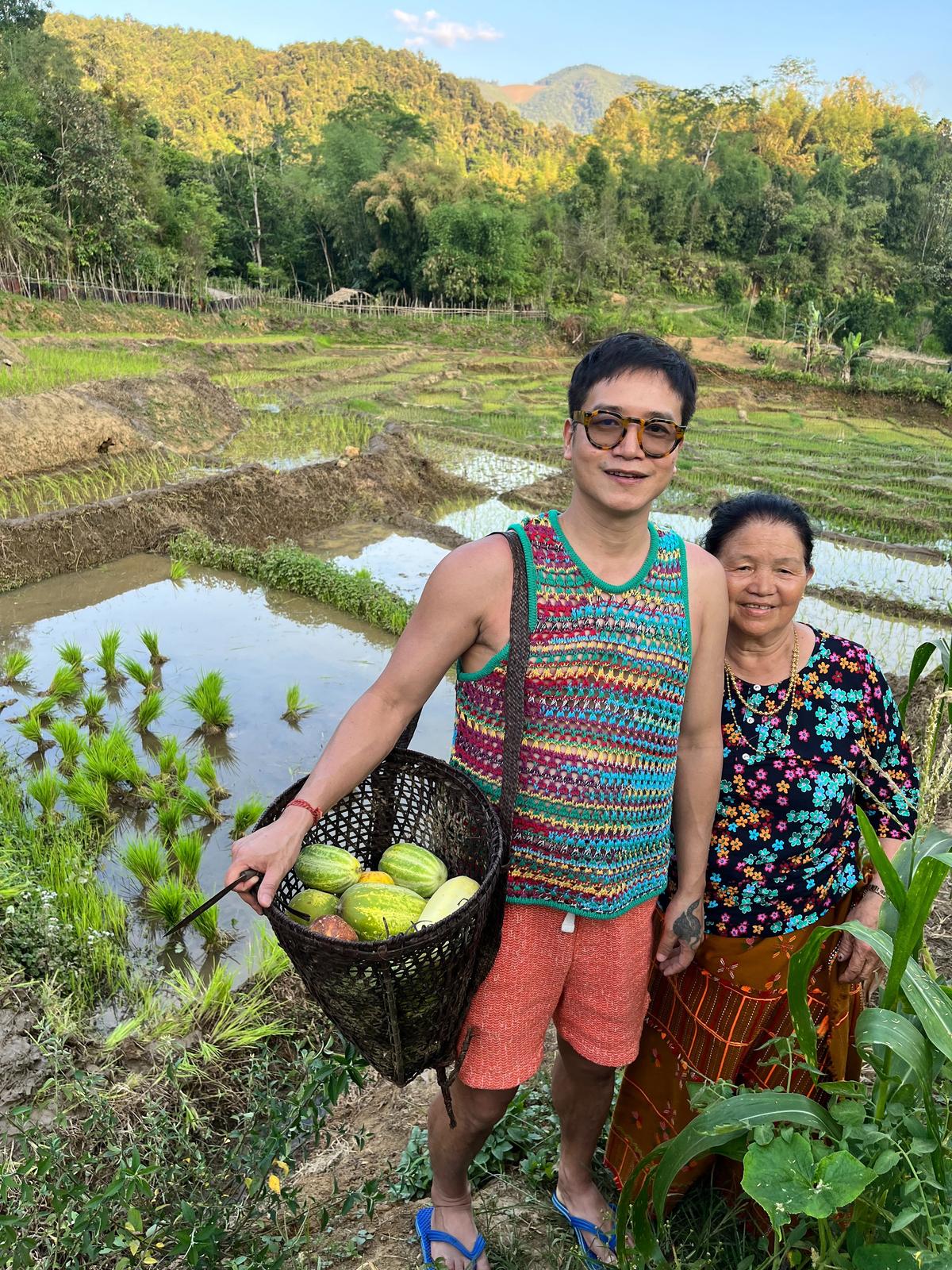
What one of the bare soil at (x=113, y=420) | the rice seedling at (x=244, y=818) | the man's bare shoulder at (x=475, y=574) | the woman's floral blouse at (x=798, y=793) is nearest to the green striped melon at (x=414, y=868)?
the man's bare shoulder at (x=475, y=574)

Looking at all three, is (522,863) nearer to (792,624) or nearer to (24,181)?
(792,624)

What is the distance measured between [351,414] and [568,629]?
44.3 feet

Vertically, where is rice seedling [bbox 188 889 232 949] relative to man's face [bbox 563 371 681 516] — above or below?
below

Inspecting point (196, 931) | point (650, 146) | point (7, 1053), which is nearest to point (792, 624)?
point (7, 1053)

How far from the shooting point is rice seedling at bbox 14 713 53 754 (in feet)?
15.2

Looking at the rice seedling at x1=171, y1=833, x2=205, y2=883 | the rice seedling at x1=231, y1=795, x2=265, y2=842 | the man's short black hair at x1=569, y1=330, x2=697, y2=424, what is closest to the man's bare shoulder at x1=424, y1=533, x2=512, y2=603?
the man's short black hair at x1=569, y1=330, x2=697, y2=424

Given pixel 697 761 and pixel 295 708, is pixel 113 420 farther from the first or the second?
pixel 697 761

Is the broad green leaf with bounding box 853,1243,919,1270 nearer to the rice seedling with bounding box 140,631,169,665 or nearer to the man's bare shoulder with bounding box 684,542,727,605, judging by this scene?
the man's bare shoulder with bounding box 684,542,727,605

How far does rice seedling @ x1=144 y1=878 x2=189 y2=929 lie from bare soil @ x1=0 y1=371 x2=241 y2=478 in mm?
7502

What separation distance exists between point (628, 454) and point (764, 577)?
435 mm

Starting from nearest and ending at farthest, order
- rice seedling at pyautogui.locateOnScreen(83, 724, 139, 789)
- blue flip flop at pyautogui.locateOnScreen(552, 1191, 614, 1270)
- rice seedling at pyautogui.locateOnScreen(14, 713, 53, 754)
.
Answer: blue flip flop at pyautogui.locateOnScreen(552, 1191, 614, 1270)
rice seedling at pyautogui.locateOnScreen(83, 724, 139, 789)
rice seedling at pyautogui.locateOnScreen(14, 713, 53, 754)

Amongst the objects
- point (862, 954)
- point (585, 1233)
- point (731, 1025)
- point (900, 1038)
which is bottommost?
point (585, 1233)

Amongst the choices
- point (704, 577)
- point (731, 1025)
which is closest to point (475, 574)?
point (704, 577)

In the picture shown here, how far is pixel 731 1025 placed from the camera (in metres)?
1.62
